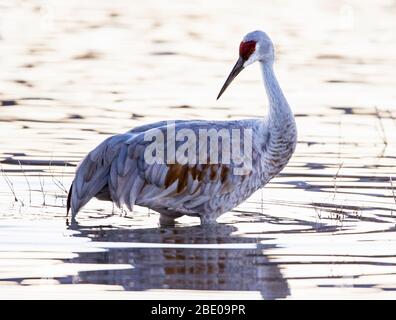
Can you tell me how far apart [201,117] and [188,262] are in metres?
5.58

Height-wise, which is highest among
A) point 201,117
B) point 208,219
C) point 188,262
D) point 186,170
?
point 201,117

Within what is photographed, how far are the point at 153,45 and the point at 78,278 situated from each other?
37.5 feet

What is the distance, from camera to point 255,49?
1128cm

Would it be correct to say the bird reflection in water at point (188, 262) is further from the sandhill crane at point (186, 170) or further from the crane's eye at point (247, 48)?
the crane's eye at point (247, 48)

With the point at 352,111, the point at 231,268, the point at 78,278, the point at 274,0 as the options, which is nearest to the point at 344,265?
the point at 231,268

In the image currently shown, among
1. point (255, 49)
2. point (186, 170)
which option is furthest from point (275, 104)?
point (186, 170)

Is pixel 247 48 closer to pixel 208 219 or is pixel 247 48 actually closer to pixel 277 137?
pixel 277 137

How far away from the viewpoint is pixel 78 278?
28.4 feet

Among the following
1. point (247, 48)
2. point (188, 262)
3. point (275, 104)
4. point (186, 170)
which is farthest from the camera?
point (247, 48)

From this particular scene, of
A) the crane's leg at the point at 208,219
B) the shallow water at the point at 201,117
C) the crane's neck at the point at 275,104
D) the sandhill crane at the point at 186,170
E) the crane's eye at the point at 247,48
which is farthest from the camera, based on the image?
the crane's eye at the point at 247,48

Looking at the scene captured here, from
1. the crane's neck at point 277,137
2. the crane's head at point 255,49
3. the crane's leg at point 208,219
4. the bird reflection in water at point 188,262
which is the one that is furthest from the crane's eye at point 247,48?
the bird reflection in water at point 188,262

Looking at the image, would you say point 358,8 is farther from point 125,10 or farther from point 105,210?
point 105,210

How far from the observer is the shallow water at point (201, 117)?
8891 mm

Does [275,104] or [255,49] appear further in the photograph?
[255,49]
